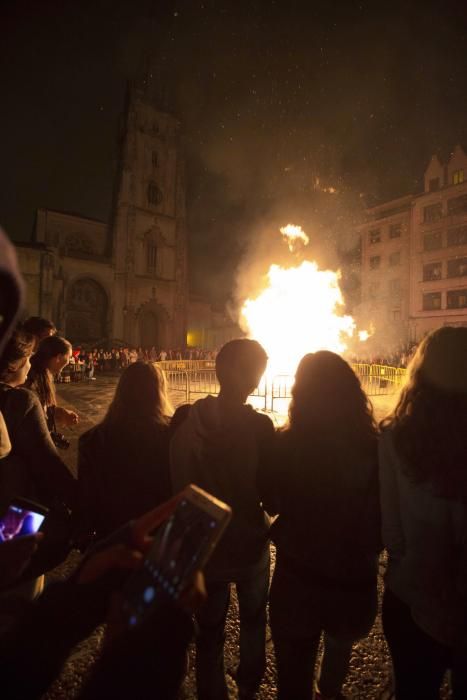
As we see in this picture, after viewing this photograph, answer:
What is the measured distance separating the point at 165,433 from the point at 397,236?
154ft

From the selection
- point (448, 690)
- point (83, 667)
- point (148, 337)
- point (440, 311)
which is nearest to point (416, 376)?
point (448, 690)

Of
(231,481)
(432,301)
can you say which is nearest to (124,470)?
(231,481)

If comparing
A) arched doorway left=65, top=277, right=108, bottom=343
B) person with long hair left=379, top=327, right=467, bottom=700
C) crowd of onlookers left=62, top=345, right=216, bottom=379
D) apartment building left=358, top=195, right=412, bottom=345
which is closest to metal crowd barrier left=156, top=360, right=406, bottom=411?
crowd of onlookers left=62, top=345, right=216, bottom=379

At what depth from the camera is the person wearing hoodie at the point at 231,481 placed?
2158 millimetres

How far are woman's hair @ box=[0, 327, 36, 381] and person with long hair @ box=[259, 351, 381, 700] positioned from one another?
7.05ft

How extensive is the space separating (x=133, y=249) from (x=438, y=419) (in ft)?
124

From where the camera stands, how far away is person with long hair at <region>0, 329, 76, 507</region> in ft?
8.35

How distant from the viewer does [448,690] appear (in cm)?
257

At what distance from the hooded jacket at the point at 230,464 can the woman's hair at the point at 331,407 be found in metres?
0.25

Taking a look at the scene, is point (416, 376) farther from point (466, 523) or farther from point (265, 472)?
point (265, 472)

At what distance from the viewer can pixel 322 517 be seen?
6.76 ft

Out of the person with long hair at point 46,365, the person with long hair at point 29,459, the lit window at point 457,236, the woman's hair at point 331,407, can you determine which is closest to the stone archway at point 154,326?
the lit window at point 457,236

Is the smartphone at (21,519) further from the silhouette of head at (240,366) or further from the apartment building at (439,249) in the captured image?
the apartment building at (439,249)

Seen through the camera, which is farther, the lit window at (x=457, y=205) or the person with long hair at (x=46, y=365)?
the lit window at (x=457, y=205)
